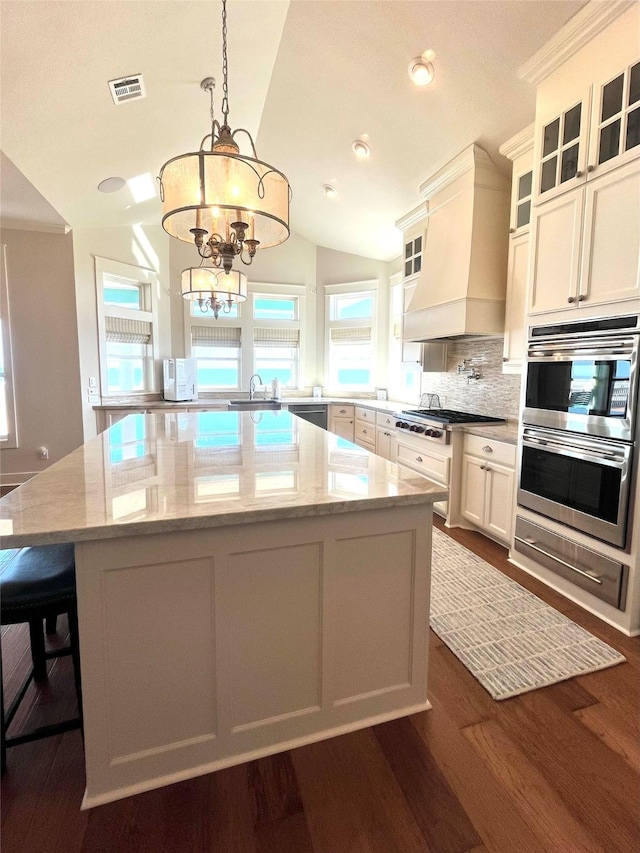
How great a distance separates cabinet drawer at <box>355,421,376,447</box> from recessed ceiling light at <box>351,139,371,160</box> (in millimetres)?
2779

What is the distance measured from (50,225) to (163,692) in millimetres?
4892

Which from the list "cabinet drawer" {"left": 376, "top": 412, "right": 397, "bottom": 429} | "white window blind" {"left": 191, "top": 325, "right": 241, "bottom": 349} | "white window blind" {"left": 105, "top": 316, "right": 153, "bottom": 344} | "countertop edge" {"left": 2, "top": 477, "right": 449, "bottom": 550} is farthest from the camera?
"white window blind" {"left": 191, "top": 325, "right": 241, "bottom": 349}

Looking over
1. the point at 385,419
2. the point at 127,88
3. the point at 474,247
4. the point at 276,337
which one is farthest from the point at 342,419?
the point at 127,88

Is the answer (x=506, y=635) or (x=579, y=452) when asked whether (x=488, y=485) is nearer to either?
(x=579, y=452)

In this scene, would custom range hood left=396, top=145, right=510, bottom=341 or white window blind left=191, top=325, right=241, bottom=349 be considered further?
white window blind left=191, top=325, right=241, bottom=349

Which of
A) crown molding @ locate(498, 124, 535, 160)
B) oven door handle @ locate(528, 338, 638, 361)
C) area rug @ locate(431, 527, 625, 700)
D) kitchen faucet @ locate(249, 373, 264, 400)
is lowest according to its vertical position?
area rug @ locate(431, 527, 625, 700)

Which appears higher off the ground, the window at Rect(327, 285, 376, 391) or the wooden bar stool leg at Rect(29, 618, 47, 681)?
the window at Rect(327, 285, 376, 391)

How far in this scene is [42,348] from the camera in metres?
4.52

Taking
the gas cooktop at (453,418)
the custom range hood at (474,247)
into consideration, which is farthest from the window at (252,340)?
the custom range hood at (474,247)

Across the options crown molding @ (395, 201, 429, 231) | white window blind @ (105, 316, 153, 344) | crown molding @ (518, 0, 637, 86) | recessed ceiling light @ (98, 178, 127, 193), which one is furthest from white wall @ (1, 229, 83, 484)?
crown molding @ (518, 0, 637, 86)

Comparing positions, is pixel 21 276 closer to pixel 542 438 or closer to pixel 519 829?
pixel 542 438

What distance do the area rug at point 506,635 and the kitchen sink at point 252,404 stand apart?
3494mm

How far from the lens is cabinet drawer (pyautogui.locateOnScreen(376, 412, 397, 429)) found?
14.7ft

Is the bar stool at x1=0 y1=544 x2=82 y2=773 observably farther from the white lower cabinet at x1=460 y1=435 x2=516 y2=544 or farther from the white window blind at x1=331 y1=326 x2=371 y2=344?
the white window blind at x1=331 y1=326 x2=371 y2=344
